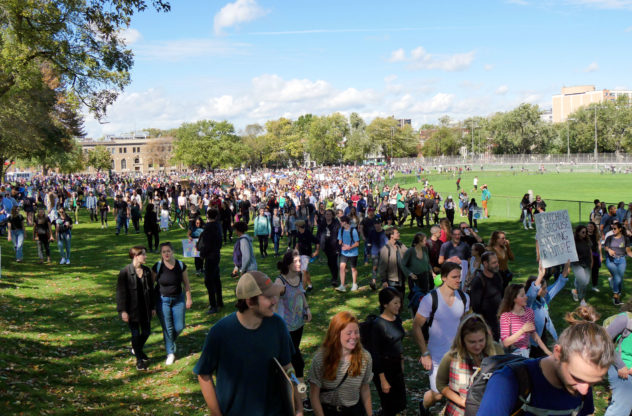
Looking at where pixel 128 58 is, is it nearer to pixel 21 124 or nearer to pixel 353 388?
pixel 21 124

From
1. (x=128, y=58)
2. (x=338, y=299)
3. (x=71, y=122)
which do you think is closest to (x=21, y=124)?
(x=128, y=58)

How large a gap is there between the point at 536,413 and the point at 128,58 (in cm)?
1672

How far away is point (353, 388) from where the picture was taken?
4.09 metres

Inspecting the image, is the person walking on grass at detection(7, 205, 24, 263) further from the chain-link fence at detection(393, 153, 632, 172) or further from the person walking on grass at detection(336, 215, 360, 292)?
the chain-link fence at detection(393, 153, 632, 172)

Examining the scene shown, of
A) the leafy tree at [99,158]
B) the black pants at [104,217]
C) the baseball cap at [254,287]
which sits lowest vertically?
the black pants at [104,217]

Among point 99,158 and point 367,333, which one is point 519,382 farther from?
point 99,158

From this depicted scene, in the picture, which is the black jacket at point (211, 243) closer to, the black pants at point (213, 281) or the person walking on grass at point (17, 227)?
the black pants at point (213, 281)

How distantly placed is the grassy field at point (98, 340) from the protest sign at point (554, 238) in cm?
171

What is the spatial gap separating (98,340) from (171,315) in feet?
7.55

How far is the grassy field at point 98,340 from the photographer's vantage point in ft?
20.7

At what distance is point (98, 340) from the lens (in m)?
8.95

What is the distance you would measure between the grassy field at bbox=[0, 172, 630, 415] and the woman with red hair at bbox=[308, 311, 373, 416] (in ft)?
7.12

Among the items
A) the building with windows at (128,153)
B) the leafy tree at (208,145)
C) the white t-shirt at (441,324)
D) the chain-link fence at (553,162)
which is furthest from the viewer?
the building with windows at (128,153)

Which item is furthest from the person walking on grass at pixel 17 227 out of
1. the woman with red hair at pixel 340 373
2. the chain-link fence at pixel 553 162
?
the chain-link fence at pixel 553 162
